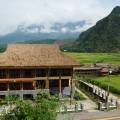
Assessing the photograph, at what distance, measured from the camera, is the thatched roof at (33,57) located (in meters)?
61.2

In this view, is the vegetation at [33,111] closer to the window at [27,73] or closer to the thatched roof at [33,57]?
the thatched roof at [33,57]

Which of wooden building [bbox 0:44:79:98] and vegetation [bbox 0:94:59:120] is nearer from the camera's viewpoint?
vegetation [bbox 0:94:59:120]

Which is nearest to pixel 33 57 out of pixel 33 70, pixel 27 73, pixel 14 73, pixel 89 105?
pixel 33 70

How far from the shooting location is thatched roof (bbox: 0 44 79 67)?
61188mm

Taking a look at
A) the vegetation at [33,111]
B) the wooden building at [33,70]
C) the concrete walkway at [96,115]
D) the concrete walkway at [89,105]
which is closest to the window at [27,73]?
the wooden building at [33,70]

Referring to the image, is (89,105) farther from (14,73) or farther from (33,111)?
(33,111)

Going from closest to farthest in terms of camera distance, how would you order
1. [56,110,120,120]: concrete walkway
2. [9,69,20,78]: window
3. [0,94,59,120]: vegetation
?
[0,94,59,120]: vegetation < [56,110,120,120]: concrete walkway < [9,69,20,78]: window

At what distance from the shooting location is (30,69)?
205ft

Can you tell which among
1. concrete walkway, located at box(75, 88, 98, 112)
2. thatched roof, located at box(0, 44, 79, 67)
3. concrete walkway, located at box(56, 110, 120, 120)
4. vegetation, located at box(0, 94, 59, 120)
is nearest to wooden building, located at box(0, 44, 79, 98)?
thatched roof, located at box(0, 44, 79, 67)

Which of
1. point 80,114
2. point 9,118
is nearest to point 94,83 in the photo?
point 80,114

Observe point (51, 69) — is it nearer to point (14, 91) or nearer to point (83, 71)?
point (14, 91)

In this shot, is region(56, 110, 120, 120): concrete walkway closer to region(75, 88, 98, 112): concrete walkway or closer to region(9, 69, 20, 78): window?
region(75, 88, 98, 112): concrete walkway

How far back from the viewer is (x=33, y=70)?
206ft

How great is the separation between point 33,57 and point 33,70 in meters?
2.02
